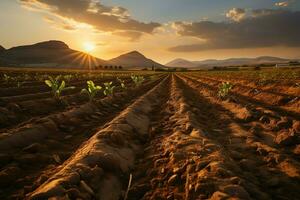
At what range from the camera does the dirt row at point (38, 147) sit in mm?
3906

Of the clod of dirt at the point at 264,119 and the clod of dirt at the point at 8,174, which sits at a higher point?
the clod of dirt at the point at 264,119

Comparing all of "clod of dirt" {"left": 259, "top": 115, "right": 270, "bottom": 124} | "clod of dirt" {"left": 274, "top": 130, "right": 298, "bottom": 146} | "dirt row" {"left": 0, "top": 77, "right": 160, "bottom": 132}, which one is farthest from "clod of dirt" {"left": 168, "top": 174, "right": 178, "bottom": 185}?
"dirt row" {"left": 0, "top": 77, "right": 160, "bottom": 132}

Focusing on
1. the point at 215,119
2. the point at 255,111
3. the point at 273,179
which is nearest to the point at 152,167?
the point at 273,179

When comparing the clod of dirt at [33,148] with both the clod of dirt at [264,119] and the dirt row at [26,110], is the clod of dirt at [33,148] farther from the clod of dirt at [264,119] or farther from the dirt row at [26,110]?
the clod of dirt at [264,119]

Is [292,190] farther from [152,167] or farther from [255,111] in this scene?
[255,111]

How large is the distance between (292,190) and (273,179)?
0.30 m

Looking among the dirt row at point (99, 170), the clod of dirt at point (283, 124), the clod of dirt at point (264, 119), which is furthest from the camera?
the clod of dirt at point (264, 119)

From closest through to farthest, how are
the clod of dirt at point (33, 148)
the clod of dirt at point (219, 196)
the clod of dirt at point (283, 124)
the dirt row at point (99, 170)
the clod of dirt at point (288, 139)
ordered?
the clod of dirt at point (219, 196)
the dirt row at point (99, 170)
the clod of dirt at point (33, 148)
the clod of dirt at point (288, 139)
the clod of dirt at point (283, 124)

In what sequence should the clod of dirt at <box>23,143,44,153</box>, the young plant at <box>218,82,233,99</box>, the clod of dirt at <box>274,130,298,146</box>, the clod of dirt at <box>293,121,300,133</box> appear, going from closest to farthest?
the clod of dirt at <box>23,143,44,153</box> → the clod of dirt at <box>274,130,298,146</box> → the clod of dirt at <box>293,121,300,133</box> → the young plant at <box>218,82,233,99</box>

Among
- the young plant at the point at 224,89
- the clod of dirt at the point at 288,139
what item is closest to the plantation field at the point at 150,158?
the clod of dirt at the point at 288,139

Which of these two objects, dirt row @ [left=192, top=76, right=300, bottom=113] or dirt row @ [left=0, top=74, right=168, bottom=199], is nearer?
dirt row @ [left=0, top=74, right=168, bottom=199]

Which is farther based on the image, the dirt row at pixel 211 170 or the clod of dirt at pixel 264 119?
the clod of dirt at pixel 264 119

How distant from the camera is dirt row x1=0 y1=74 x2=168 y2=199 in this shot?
3906 millimetres

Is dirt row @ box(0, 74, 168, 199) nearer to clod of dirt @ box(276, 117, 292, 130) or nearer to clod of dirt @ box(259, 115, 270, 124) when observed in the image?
clod of dirt @ box(259, 115, 270, 124)
